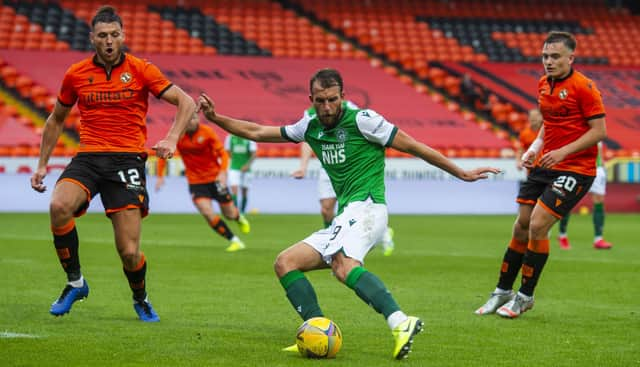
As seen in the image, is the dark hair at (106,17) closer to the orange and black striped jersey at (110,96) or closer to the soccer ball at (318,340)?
the orange and black striped jersey at (110,96)

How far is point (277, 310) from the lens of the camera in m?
9.00

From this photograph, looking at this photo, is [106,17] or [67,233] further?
[67,233]

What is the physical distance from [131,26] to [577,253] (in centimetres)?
2220

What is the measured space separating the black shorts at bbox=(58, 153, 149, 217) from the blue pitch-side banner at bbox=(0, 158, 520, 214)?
705 inches

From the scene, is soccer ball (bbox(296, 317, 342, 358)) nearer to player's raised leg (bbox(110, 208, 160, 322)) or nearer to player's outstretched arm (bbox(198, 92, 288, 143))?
player's outstretched arm (bbox(198, 92, 288, 143))

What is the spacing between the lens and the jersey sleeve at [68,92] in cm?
805

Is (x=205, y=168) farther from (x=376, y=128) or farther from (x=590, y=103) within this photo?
(x=376, y=128)

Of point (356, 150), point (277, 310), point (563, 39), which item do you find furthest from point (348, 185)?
point (563, 39)

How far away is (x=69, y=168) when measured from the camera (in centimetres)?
800

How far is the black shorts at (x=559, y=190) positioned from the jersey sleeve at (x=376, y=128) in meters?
2.31

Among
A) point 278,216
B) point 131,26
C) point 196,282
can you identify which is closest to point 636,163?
point 278,216

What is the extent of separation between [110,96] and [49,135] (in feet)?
2.30

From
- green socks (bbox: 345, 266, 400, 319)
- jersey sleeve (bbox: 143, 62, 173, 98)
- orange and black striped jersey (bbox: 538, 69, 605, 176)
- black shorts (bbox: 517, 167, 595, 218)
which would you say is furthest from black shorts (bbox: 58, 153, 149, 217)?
orange and black striped jersey (bbox: 538, 69, 605, 176)

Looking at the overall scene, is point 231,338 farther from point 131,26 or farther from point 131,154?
point 131,26
